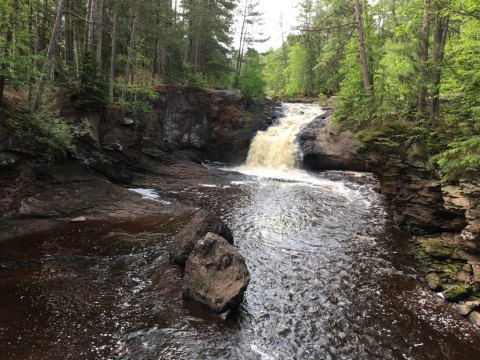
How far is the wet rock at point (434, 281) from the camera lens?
898 cm

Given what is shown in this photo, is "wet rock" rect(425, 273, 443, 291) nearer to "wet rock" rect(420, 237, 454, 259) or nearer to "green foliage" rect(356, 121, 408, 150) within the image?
"wet rock" rect(420, 237, 454, 259)

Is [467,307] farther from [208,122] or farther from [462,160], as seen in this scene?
[208,122]

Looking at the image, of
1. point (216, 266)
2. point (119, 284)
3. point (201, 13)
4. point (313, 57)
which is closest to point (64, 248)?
point (119, 284)

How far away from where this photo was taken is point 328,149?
2411cm

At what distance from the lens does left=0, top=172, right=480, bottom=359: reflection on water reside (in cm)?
654

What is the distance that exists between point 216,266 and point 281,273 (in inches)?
97.3

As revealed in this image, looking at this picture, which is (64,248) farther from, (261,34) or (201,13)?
(261,34)

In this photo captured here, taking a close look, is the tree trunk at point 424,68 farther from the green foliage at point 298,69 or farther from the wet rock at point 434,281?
the green foliage at point 298,69

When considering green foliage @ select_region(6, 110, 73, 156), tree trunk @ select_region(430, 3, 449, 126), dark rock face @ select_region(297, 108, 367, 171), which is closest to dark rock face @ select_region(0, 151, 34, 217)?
green foliage @ select_region(6, 110, 73, 156)

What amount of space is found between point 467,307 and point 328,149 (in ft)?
55.8

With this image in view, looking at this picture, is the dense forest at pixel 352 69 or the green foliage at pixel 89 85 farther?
the green foliage at pixel 89 85

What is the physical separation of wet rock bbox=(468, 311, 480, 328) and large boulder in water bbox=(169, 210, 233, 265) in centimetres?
692

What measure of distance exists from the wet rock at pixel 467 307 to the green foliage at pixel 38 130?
46.6 ft

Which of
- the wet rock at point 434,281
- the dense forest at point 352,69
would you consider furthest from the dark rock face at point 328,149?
the wet rock at point 434,281
